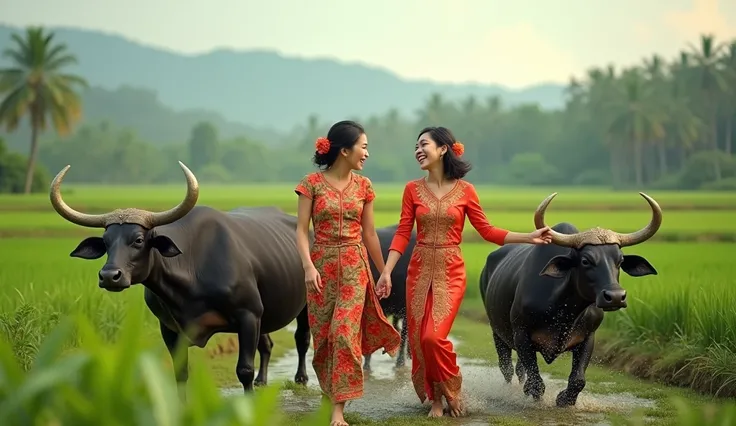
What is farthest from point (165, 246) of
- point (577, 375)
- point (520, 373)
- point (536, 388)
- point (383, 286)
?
point (520, 373)

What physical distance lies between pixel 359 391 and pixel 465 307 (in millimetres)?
6956

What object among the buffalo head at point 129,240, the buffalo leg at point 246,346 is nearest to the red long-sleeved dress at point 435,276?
the buffalo leg at point 246,346

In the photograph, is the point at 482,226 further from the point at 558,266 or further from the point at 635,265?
the point at 635,265

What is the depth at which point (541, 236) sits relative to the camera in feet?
19.9

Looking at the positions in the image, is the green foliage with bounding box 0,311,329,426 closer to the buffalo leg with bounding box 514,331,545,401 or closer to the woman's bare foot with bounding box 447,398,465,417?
the woman's bare foot with bounding box 447,398,465,417

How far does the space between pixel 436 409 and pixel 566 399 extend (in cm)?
91

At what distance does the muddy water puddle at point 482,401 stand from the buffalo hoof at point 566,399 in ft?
0.14

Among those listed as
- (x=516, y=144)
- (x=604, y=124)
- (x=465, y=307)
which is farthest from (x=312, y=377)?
(x=516, y=144)

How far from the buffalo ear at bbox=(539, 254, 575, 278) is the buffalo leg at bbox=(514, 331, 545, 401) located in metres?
0.57

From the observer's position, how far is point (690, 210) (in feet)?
95.1

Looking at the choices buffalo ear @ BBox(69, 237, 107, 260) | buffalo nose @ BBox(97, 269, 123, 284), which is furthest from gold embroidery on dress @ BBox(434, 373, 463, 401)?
buffalo ear @ BBox(69, 237, 107, 260)

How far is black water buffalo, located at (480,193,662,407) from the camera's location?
5.97 meters

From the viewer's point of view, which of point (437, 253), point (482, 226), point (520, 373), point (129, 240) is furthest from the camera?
point (520, 373)

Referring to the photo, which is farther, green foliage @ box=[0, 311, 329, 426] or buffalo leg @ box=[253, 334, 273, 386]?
buffalo leg @ box=[253, 334, 273, 386]
